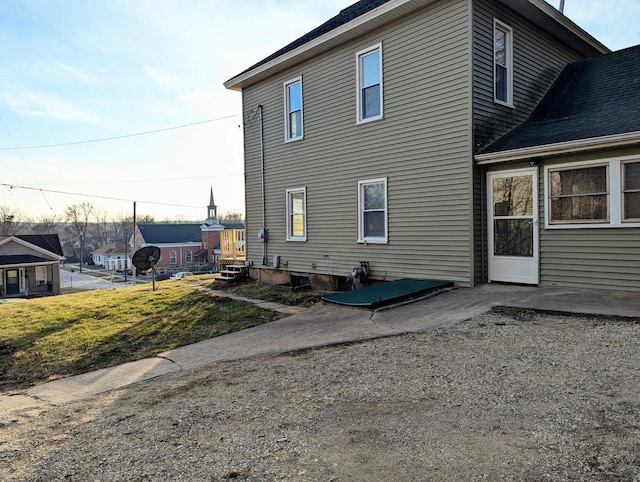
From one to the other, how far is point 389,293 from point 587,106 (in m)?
5.51

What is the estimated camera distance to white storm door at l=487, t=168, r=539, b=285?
791 centimetres

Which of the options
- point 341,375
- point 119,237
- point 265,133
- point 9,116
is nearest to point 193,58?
point 265,133

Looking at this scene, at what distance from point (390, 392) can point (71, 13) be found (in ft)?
37.9

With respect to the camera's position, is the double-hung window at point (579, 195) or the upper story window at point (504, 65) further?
the upper story window at point (504, 65)

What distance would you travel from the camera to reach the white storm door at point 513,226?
7.91m

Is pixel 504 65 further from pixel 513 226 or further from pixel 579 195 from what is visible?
pixel 513 226

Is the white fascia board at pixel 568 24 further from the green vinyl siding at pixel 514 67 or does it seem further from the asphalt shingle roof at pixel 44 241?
the asphalt shingle roof at pixel 44 241

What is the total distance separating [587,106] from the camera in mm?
8547

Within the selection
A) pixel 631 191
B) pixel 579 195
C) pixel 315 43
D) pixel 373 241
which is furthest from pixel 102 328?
pixel 631 191

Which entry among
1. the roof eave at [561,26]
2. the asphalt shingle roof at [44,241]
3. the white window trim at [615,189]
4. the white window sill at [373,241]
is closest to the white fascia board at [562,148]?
the white window trim at [615,189]

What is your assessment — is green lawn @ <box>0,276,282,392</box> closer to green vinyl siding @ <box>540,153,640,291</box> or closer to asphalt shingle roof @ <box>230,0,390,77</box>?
green vinyl siding @ <box>540,153,640,291</box>

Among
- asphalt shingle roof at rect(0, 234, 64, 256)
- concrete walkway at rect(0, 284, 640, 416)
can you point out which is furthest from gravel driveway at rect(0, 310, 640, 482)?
asphalt shingle roof at rect(0, 234, 64, 256)

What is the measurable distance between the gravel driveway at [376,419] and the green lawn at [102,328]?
6.31 feet

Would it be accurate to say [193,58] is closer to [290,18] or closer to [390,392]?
[290,18]
